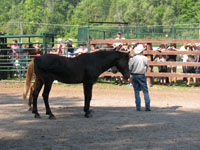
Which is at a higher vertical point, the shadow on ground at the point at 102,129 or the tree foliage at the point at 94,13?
the tree foliage at the point at 94,13

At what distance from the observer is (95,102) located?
1153 cm

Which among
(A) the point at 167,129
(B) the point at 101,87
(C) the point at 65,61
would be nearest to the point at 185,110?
(A) the point at 167,129

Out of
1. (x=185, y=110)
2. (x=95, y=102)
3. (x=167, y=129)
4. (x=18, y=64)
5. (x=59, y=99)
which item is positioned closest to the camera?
(x=167, y=129)

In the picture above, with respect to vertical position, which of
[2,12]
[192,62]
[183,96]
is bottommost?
[183,96]

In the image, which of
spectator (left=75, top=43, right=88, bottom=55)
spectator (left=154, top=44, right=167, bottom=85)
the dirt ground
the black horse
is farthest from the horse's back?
spectator (left=75, top=43, right=88, bottom=55)

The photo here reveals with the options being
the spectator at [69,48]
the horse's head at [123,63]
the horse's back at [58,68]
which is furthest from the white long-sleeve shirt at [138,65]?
the spectator at [69,48]

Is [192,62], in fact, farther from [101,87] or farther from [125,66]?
[125,66]

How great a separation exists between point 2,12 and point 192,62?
7366cm

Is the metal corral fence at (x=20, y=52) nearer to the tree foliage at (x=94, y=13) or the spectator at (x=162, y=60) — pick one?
the spectator at (x=162, y=60)

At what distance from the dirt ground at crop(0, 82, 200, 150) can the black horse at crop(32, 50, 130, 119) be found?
2.09 ft

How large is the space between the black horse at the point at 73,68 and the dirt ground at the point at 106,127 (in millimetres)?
638

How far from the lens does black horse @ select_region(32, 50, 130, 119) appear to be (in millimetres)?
8430

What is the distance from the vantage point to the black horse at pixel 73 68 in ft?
27.7

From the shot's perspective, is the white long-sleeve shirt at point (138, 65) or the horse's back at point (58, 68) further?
the white long-sleeve shirt at point (138, 65)
